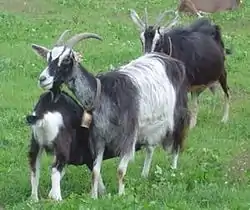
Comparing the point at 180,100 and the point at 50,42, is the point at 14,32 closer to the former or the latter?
the point at 50,42

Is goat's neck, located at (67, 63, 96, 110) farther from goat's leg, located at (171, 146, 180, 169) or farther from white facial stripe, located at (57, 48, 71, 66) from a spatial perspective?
goat's leg, located at (171, 146, 180, 169)

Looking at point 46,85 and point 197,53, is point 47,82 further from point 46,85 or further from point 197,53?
point 197,53

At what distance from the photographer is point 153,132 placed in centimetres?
1005

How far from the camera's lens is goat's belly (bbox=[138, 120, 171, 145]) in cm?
991

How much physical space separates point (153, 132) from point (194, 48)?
279cm

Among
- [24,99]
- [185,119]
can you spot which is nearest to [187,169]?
[185,119]

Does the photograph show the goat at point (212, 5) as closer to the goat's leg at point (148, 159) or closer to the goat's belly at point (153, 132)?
the goat's leg at point (148, 159)

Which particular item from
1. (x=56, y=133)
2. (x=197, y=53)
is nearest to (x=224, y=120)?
(x=197, y=53)

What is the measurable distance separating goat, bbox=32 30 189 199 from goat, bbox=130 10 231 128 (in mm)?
1665

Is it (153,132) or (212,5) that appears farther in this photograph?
(212,5)

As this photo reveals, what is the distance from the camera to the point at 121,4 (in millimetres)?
25016

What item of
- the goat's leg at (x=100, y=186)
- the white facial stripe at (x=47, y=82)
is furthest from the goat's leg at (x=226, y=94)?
the white facial stripe at (x=47, y=82)

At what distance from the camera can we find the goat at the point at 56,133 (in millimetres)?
9023

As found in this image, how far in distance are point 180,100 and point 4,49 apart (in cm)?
753
